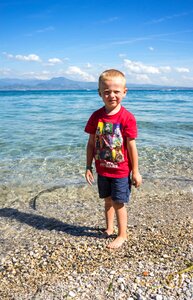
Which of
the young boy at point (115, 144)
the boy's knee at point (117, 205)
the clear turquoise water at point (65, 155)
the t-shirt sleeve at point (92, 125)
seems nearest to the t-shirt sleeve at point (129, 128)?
the young boy at point (115, 144)

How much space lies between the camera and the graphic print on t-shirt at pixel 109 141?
3.84 metres

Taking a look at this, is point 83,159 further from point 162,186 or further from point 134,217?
point 134,217

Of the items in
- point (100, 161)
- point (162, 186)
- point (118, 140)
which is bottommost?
point (162, 186)

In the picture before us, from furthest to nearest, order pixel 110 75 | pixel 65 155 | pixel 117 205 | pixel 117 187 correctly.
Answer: pixel 65 155
pixel 117 205
pixel 117 187
pixel 110 75

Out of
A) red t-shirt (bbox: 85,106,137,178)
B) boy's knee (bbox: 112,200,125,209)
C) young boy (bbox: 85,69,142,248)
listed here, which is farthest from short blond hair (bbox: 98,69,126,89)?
boy's knee (bbox: 112,200,125,209)

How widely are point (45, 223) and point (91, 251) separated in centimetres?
140

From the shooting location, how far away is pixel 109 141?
12.8 ft

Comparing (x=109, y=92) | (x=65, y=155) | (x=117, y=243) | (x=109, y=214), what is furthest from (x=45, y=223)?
(x=65, y=155)

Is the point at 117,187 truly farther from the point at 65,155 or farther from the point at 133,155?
the point at 65,155

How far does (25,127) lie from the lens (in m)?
15.3

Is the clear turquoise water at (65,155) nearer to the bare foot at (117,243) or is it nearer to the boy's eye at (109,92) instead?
the bare foot at (117,243)

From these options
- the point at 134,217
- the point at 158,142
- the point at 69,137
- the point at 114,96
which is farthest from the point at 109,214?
the point at 69,137

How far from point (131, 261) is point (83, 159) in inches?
218

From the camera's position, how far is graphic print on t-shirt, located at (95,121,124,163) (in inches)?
151
